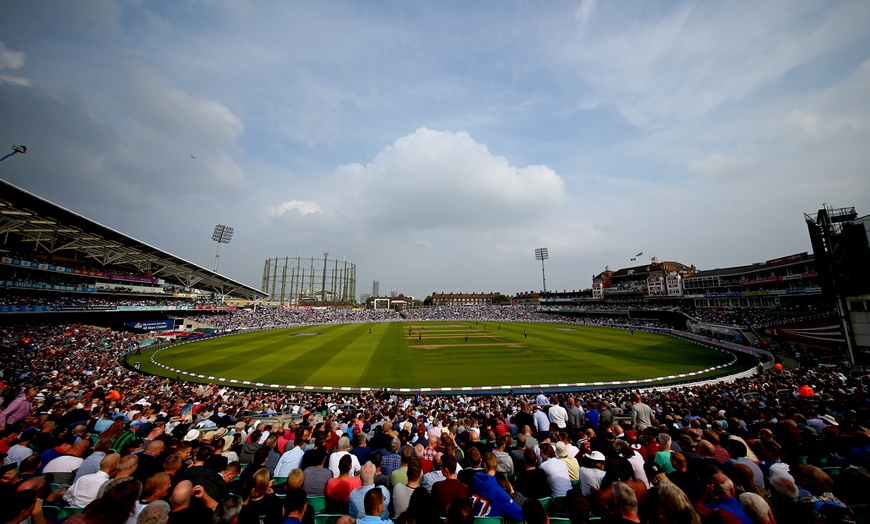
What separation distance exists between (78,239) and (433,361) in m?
46.4

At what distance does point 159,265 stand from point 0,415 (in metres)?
60.8

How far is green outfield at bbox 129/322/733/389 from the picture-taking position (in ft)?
75.6

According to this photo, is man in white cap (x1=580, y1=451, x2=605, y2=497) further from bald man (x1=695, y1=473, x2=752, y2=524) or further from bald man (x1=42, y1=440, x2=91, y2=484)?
bald man (x1=42, y1=440, x2=91, y2=484)

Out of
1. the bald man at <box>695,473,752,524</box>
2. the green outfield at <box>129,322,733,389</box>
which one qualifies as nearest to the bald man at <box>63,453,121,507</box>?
the bald man at <box>695,473,752,524</box>

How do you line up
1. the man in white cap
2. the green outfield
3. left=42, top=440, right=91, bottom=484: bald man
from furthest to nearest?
the green outfield, left=42, top=440, right=91, bottom=484: bald man, the man in white cap

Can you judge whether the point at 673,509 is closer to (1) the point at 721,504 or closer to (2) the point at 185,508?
(1) the point at 721,504

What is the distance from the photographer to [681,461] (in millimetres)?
4492

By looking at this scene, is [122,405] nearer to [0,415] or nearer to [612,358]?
[0,415]

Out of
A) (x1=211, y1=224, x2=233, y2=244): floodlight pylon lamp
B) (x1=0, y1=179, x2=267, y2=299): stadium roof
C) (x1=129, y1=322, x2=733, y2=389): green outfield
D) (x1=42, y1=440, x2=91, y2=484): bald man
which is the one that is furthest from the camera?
(x1=211, y1=224, x2=233, y2=244): floodlight pylon lamp

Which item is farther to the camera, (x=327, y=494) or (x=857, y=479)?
(x=327, y=494)

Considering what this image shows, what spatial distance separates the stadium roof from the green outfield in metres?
15.9

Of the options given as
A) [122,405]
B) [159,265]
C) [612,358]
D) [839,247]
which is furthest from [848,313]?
[159,265]

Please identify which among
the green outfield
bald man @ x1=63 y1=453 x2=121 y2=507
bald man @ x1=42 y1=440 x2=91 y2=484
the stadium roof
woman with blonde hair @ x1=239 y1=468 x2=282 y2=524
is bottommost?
the green outfield

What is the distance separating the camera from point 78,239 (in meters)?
38.8
